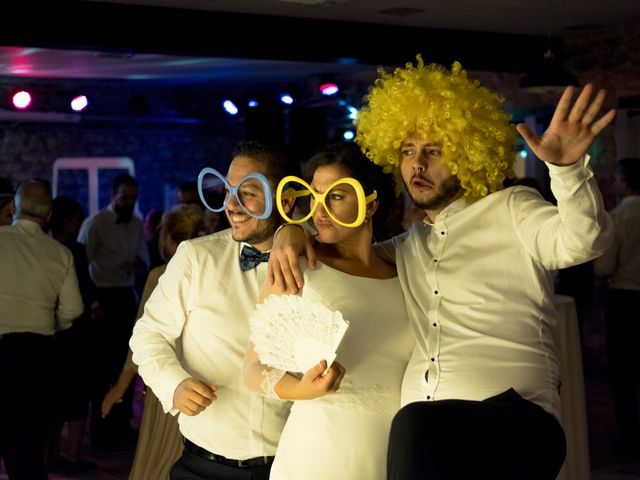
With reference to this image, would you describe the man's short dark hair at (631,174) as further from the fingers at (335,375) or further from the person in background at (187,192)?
the fingers at (335,375)

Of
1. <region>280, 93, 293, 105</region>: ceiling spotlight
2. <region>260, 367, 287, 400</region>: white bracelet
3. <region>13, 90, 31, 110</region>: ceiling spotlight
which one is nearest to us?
<region>260, 367, 287, 400</region>: white bracelet

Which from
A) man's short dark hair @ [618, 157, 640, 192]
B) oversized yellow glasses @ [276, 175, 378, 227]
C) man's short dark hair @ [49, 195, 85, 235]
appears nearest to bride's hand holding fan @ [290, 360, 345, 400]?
oversized yellow glasses @ [276, 175, 378, 227]

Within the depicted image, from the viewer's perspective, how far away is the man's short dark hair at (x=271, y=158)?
2.93 m

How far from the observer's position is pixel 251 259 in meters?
2.93

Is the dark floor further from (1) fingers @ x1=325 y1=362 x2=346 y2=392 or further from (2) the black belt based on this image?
(1) fingers @ x1=325 y1=362 x2=346 y2=392

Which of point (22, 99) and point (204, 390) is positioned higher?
point (22, 99)

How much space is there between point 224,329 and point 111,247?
16.7 feet

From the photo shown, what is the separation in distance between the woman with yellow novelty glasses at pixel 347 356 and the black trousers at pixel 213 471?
1.12 ft

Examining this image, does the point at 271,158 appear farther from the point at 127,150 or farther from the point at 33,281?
the point at 127,150

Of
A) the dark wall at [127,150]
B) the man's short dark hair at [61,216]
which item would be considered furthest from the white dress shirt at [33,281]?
the dark wall at [127,150]

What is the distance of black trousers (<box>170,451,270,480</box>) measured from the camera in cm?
280

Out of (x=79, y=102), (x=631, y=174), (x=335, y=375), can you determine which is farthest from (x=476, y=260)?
(x=79, y=102)

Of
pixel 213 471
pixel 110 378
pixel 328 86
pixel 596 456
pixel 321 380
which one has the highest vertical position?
pixel 328 86

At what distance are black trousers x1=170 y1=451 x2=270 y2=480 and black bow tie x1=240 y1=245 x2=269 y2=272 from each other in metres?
0.55
